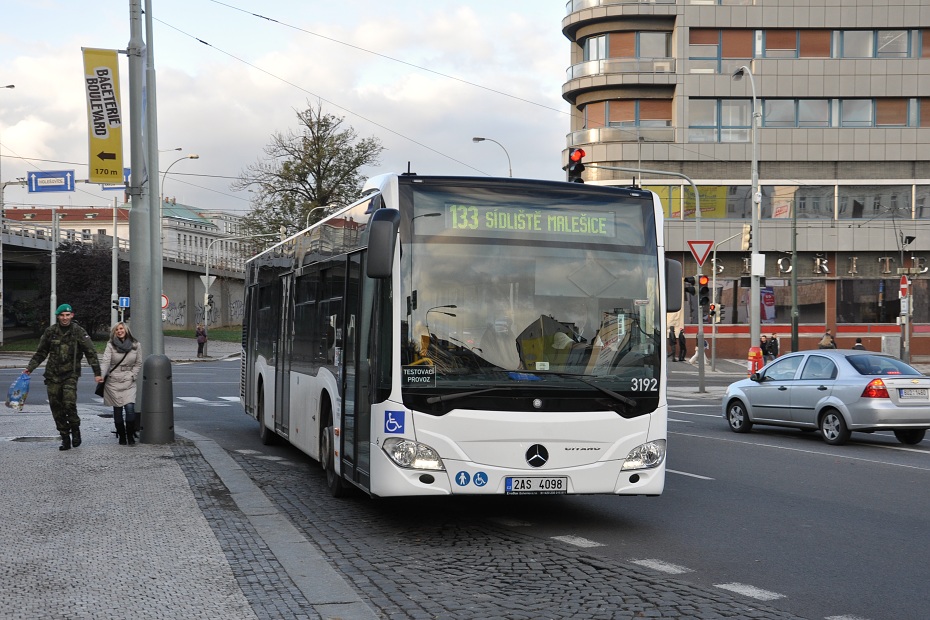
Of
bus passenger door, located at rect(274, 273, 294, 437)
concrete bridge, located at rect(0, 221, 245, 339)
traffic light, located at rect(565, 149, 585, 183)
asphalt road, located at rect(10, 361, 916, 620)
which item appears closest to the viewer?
asphalt road, located at rect(10, 361, 916, 620)

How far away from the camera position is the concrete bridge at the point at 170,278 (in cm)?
7725

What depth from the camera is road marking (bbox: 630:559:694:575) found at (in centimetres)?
775

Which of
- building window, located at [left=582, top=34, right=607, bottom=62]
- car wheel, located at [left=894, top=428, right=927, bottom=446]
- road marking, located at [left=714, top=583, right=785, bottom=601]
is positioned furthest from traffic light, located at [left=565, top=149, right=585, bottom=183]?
building window, located at [left=582, top=34, right=607, bottom=62]

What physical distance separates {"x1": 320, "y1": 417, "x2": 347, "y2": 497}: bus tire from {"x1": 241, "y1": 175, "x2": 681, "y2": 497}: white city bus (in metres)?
1.18

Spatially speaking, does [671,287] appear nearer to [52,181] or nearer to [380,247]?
[380,247]

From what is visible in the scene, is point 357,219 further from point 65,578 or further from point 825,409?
point 825,409

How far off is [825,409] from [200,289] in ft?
265

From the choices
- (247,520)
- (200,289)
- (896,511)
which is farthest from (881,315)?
(200,289)

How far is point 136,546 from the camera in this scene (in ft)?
26.1

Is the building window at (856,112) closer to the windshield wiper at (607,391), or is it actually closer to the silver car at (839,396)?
the silver car at (839,396)

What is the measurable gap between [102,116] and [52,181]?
25647mm

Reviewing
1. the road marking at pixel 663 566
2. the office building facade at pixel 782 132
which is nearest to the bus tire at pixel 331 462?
the road marking at pixel 663 566

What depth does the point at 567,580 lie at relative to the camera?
739cm

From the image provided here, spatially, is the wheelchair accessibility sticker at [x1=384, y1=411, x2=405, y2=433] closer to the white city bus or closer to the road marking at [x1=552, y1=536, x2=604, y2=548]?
the white city bus
